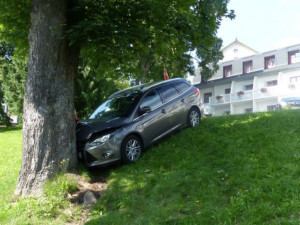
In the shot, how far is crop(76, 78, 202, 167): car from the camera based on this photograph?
738 centimetres

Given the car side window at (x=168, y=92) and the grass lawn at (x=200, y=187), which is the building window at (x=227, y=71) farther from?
the grass lawn at (x=200, y=187)

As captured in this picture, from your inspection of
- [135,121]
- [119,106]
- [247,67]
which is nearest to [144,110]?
[135,121]

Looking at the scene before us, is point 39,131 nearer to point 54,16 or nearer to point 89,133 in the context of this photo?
point 89,133

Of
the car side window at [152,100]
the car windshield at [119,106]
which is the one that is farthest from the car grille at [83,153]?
the car side window at [152,100]

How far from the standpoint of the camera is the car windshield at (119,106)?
8299mm

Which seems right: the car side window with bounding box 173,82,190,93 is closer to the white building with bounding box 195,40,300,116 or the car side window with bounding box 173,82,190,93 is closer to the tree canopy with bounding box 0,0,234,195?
the tree canopy with bounding box 0,0,234,195

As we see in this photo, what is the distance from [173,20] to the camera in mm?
8828

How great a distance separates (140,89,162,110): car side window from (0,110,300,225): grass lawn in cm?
115

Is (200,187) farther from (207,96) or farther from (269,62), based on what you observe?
(207,96)

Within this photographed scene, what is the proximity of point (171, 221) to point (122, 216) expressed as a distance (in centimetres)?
101

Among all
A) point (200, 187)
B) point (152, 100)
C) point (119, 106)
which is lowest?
point (200, 187)

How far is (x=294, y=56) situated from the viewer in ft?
114

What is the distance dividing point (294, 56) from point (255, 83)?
5.08 metres

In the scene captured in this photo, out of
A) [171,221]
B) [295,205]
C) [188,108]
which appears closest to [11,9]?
[188,108]
